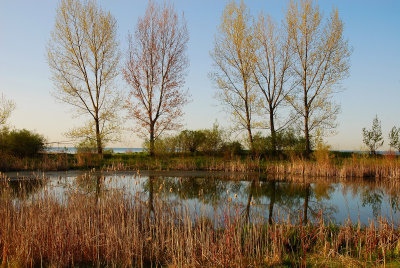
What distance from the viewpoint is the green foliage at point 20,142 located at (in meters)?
17.8

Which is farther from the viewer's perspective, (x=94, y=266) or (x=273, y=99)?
(x=273, y=99)

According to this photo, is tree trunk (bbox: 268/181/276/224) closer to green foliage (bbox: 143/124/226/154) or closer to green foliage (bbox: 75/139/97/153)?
green foliage (bbox: 143/124/226/154)

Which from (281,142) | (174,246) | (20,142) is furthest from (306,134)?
(174,246)

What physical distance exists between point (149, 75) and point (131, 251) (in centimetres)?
1819

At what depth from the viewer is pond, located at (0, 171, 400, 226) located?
7.39 meters

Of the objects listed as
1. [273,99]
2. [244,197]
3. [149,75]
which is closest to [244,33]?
[273,99]

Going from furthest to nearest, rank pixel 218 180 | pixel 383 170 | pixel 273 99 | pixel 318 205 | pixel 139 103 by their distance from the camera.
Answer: pixel 273 99 < pixel 139 103 < pixel 383 170 < pixel 218 180 < pixel 318 205

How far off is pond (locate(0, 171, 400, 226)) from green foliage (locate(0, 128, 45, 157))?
5265 millimetres

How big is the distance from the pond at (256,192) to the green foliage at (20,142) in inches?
207

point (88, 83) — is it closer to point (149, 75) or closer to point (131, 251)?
point (149, 75)

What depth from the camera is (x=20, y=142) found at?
18.2 meters

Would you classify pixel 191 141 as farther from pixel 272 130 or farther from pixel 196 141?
pixel 272 130

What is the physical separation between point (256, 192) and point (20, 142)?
47.7 feet

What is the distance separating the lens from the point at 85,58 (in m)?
21.7
